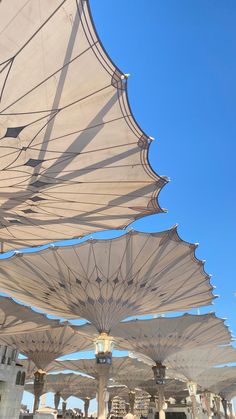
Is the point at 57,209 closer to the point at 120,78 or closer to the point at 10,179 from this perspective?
the point at 10,179

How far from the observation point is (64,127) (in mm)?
10867

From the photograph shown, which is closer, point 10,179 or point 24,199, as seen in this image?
point 10,179

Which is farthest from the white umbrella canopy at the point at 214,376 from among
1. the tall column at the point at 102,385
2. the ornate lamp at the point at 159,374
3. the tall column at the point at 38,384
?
the tall column at the point at 102,385

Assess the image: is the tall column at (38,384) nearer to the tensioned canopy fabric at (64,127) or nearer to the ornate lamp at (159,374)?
the ornate lamp at (159,374)

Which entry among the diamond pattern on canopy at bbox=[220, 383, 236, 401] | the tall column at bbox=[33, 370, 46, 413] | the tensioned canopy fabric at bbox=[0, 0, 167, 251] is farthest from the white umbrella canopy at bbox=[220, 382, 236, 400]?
the tensioned canopy fabric at bbox=[0, 0, 167, 251]

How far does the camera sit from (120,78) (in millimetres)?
9617

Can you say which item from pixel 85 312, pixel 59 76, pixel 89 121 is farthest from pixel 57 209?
pixel 85 312

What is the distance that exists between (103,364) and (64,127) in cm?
1836

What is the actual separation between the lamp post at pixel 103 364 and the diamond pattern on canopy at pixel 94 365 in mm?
28097

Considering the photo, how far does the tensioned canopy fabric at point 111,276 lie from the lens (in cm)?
2158

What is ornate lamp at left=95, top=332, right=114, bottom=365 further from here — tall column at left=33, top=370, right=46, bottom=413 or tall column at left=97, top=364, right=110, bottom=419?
tall column at left=33, top=370, right=46, bottom=413

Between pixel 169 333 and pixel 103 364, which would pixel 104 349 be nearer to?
pixel 103 364

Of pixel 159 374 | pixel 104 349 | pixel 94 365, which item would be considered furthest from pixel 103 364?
pixel 94 365

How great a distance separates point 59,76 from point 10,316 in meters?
24.9
